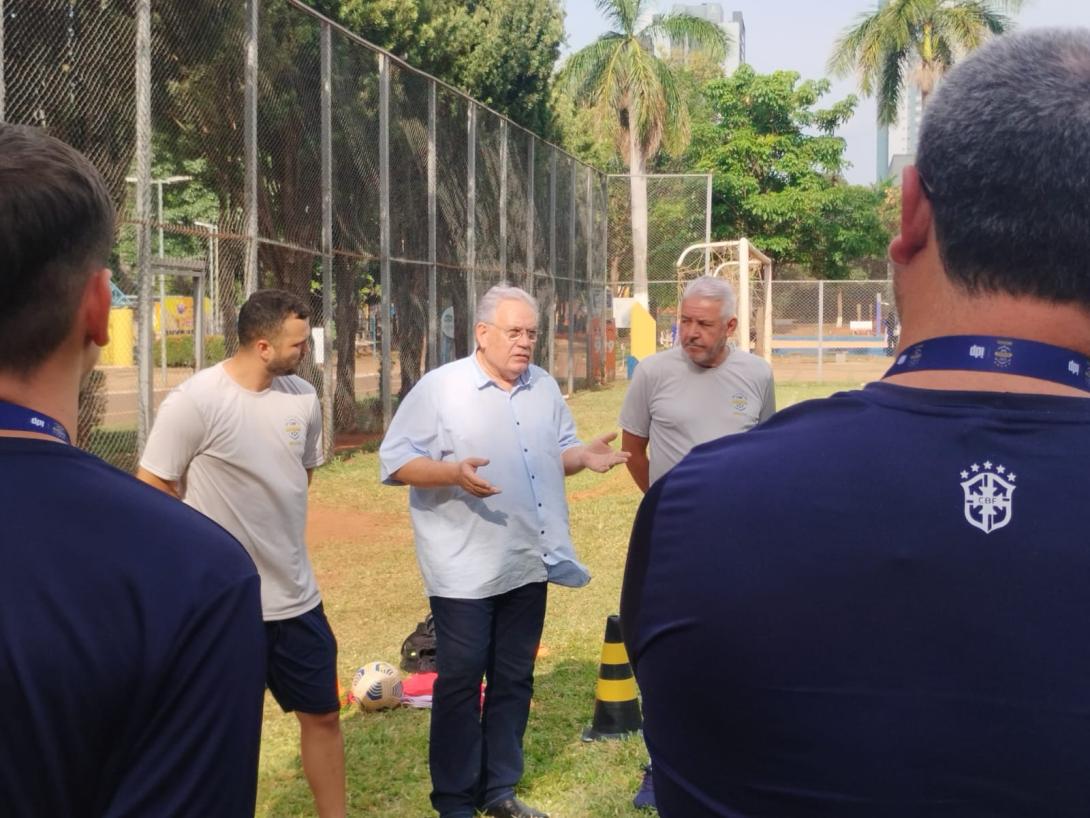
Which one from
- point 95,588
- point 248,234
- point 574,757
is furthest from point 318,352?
point 95,588

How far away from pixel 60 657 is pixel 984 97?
122 cm

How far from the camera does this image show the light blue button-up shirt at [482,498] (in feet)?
16.2

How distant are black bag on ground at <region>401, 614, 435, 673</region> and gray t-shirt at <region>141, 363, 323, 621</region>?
2384mm

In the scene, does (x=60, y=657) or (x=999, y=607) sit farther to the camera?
(x=60, y=657)

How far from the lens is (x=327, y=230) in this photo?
50.0 feet

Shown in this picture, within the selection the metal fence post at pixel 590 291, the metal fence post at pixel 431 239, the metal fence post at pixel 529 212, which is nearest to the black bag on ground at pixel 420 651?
the metal fence post at pixel 431 239

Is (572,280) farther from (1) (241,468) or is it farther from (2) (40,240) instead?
(2) (40,240)

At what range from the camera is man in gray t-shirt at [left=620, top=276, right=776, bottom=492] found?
19.5 ft

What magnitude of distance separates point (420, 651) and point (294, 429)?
2.55 meters

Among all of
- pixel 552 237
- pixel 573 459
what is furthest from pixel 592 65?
pixel 573 459

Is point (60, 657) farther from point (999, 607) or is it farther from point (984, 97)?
point (984, 97)

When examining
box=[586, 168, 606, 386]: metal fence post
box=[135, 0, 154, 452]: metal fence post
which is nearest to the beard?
box=[135, 0, 154, 452]: metal fence post

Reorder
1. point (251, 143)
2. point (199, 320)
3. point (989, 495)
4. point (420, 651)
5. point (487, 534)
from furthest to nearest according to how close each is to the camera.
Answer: point (251, 143)
point (199, 320)
point (420, 651)
point (487, 534)
point (989, 495)

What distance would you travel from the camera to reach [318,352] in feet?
49.5
